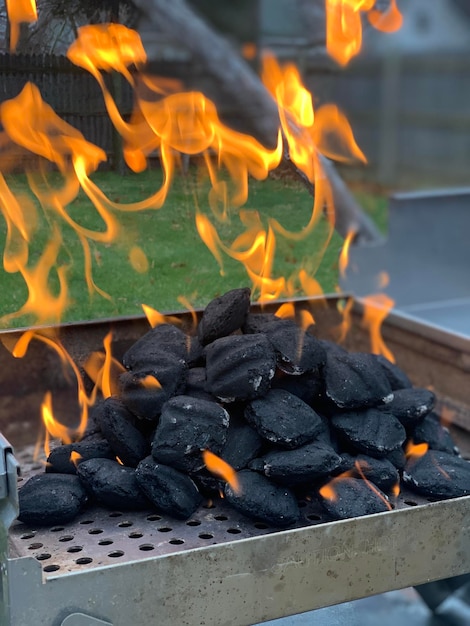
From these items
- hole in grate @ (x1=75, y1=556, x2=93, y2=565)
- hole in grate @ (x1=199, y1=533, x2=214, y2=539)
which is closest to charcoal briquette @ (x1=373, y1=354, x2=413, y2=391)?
hole in grate @ (x1=199, y1=533, x2=214, y2=539)

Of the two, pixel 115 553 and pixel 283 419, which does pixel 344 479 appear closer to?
pixel 283 419

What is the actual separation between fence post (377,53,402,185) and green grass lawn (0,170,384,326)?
6384 mm

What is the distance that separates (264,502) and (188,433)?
0.21m

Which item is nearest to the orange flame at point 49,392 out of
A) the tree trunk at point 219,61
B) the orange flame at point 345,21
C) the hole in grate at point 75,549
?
the hole in grate at point 75,549

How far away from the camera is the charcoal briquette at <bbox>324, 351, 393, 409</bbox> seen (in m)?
1.83

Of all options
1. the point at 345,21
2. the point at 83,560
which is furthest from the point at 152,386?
the point at 345,21

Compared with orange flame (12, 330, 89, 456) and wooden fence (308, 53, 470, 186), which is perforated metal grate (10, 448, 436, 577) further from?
wooden fence (308, 53, 470, 186)

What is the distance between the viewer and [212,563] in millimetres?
1372

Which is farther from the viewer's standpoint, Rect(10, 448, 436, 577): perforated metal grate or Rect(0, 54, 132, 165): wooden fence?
Rect(0, 54, 132, 165): wooden fence

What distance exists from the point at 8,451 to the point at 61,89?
996 mm

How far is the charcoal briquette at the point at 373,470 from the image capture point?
1.75 meters

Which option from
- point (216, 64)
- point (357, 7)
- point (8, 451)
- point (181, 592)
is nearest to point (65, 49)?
point (357, 7)

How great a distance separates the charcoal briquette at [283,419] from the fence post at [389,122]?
6.90 metres

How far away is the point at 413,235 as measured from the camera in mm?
4160
